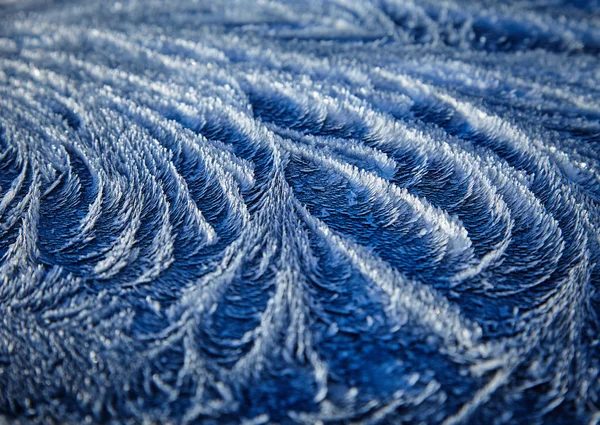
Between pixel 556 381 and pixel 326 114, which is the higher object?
pixel 326 114

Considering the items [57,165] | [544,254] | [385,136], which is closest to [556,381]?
[544,254]

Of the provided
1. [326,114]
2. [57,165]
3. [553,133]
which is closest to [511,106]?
[553,133]

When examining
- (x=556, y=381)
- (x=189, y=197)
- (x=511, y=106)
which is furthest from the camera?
(x=511, y=106)

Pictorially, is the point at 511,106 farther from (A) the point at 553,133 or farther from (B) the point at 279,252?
(B) the point at 279,252

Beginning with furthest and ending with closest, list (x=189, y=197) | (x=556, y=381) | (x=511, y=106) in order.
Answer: (x=511, y=106) → (x=189, y=197) → (x=556, y=381)

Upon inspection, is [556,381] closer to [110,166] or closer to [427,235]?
[427,235]

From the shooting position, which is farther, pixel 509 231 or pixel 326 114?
pixel 326 114
